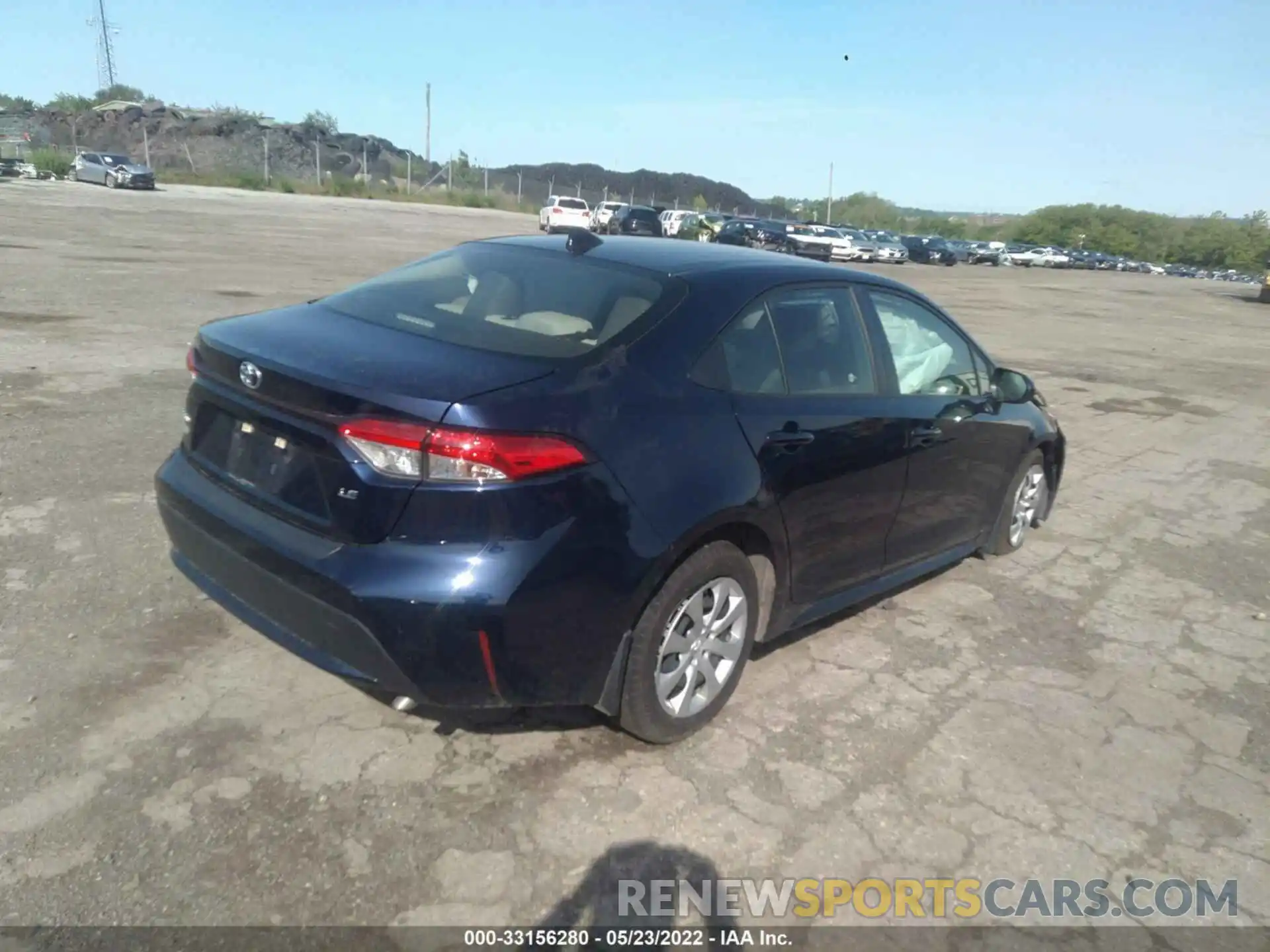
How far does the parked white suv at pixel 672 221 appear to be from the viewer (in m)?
42.4

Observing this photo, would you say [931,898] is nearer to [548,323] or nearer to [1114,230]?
[548,323]

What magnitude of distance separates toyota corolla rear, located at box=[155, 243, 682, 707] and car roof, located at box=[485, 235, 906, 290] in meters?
0.43

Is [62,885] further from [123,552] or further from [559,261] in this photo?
[559,261]

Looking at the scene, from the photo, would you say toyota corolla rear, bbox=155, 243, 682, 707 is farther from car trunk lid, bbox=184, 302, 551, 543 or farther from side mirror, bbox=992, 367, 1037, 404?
side mirror, bbox=992, 367, 1037, 404

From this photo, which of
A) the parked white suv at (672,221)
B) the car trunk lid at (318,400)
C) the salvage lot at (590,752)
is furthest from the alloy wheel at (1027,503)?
the parked white suv at (672,221)

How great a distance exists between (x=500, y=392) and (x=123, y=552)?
2707 millimetres

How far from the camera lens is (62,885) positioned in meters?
2.54

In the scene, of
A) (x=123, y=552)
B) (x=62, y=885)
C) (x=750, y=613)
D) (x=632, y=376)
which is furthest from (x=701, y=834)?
(x=123, y=552)

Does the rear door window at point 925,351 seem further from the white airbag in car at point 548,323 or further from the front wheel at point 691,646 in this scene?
the white airbag in car at point 548,323

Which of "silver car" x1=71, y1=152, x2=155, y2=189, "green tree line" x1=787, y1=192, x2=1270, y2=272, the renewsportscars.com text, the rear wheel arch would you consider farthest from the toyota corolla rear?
"green tree line" x1=787, y1=192, x2=1270, y2=272

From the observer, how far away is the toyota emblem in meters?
3.08

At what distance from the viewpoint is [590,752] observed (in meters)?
3.33

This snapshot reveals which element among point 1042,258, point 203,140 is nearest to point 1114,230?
point 1042,258

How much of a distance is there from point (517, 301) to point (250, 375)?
995mm
